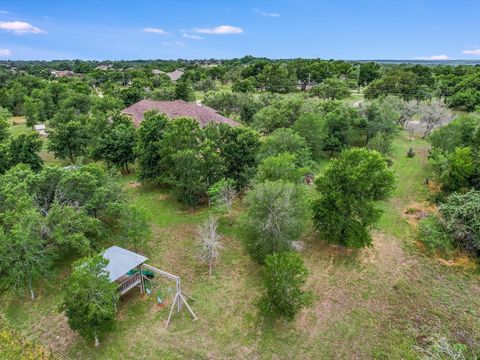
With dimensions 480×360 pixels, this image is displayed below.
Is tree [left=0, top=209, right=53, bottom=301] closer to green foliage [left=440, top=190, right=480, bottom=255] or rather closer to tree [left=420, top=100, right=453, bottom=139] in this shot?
green foliage [left=440, top=190, right=480, bottom=255]

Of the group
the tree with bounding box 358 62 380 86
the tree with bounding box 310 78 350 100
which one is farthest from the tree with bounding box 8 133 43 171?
the tree with bounding box 358 62 380 86

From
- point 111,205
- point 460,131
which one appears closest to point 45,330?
point 111,205

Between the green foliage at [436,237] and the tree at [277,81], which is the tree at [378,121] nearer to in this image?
the green foliage at [436,237]

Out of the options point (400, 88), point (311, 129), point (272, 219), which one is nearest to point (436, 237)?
point (272, 219)

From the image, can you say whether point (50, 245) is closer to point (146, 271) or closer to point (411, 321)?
point (146, 271)

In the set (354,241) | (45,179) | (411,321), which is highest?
(45,179)

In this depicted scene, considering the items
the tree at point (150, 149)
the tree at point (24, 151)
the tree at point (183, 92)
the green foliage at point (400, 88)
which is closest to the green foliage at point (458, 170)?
the tree at point (150, 149)

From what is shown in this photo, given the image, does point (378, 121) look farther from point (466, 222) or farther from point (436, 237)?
point (436, 237)
